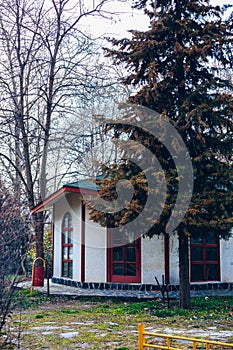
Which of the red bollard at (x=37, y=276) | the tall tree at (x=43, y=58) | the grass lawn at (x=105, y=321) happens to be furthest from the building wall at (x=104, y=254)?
the grass lawn at (x=105, y=321)

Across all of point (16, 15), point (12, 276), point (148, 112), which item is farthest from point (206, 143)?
point (16, 15)

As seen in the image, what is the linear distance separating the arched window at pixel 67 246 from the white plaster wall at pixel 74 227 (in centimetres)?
24

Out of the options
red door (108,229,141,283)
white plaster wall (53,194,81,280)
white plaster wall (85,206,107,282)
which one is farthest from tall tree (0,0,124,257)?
red door (108,229,141,283)

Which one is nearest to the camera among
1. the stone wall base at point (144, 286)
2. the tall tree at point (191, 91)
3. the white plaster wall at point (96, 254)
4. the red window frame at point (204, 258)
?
the tall tree at point (191, 91)

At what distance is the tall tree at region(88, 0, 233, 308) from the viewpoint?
30.1ft

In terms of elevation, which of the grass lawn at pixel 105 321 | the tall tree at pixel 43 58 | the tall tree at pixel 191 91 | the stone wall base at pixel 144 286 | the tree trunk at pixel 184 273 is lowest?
the grass lawn at pixel 105 321

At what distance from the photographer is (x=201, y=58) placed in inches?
370

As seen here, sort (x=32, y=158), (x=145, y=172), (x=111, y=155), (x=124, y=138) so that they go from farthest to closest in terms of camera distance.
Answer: (x=111, y=155)
(x=32, y=158)
(x=124, y=138)
(x=145, y=172)

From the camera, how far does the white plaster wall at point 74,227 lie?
13.7 metres

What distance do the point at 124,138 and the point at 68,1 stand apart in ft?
25.6

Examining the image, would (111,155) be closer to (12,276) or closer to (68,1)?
(68,1)

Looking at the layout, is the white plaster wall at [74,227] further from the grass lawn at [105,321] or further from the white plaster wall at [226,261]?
the white plaster wall at [226,261]

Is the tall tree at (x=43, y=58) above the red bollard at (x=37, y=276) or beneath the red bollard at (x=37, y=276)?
above

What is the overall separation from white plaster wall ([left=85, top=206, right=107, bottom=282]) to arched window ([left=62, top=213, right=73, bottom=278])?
1264mm
